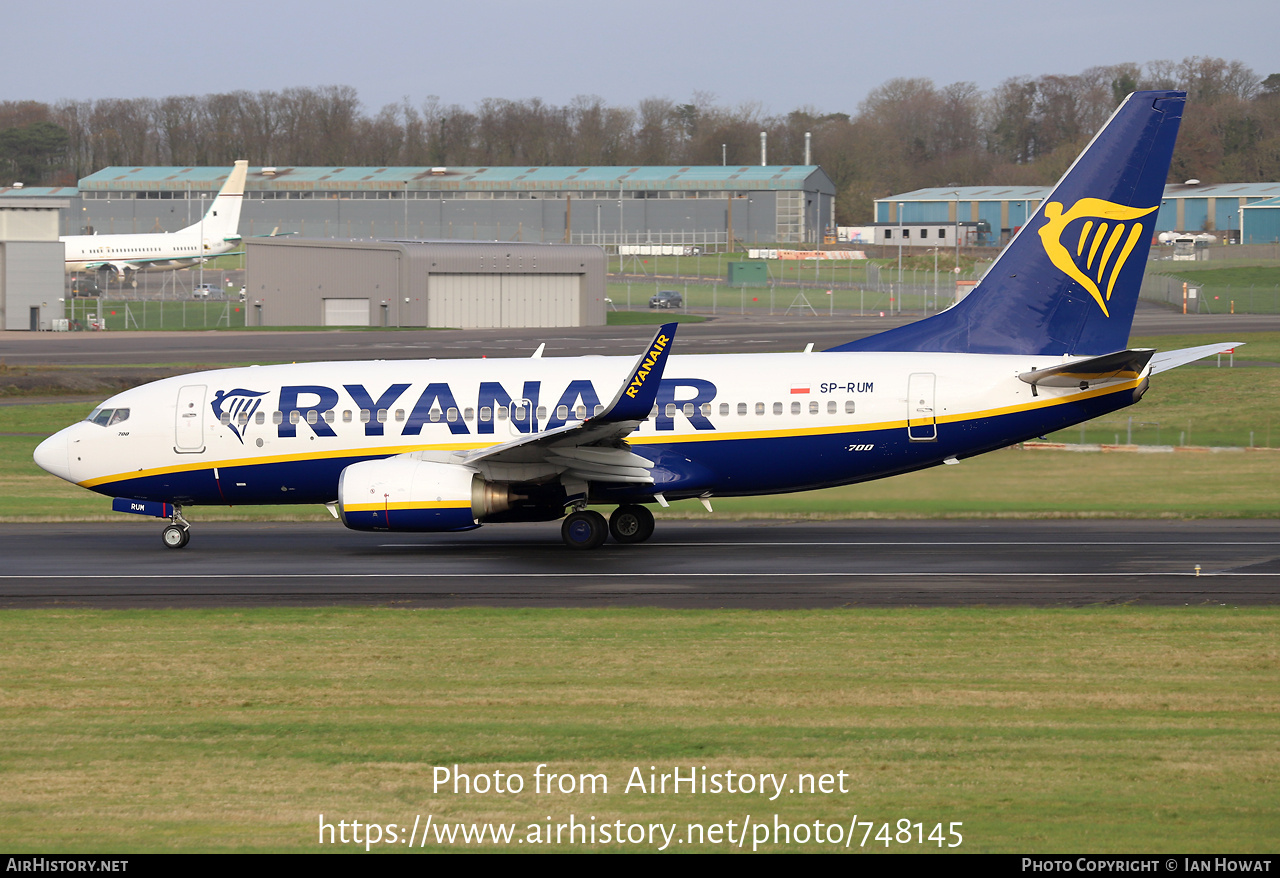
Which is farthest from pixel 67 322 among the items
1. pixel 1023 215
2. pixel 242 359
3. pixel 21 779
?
pixel 1023 215

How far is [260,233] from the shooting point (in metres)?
143

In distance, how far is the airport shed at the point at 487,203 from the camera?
472 ft

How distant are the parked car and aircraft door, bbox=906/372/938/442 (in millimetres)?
78132

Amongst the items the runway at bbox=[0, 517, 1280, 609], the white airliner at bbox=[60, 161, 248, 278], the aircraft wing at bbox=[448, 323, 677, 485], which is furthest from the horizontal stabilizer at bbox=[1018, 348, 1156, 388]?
the white airliner at bbox=[60, 161, 248, 278]

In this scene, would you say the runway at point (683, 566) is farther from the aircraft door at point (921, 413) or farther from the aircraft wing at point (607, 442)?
the aircraft door at point (921, 413)

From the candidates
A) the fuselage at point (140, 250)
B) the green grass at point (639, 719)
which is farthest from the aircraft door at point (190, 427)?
the fuselage at point (140, 250)

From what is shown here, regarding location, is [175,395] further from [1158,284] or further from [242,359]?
[1158,284]

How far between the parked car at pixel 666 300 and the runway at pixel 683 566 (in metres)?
73.7

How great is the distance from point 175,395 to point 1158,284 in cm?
8620

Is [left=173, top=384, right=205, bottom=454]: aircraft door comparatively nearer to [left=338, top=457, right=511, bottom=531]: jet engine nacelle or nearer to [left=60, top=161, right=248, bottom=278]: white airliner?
[left=338, top=457, right=511, bottom=531]: jet engine nacelle

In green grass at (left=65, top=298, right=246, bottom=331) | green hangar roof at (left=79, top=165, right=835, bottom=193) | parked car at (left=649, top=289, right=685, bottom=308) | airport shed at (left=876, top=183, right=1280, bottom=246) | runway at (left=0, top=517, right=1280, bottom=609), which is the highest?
green hangar roof at (left=79, top=165, right=835, bottom=193)

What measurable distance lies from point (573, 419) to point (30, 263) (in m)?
71.7

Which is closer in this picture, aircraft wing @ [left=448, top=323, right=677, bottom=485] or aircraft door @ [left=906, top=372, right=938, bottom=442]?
aircraft wing @ [left=448, top=323, right=677, bottom=485]

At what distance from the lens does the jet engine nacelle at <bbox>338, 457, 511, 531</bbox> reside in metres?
24.7
